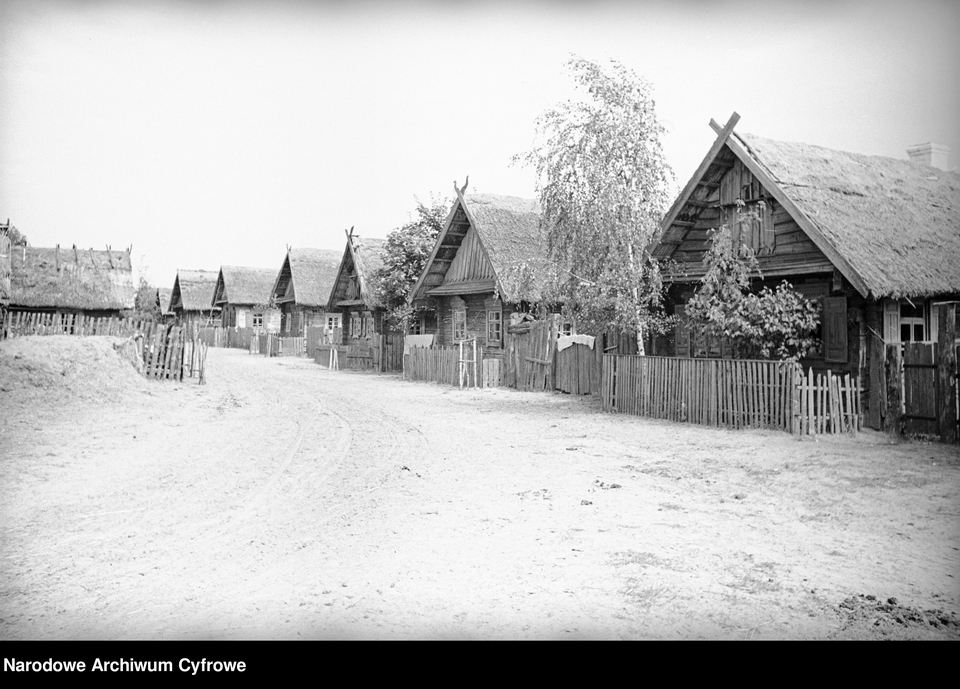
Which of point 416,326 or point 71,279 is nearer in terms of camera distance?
point 416,326

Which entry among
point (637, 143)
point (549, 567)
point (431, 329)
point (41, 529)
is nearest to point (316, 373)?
point (431, 329)

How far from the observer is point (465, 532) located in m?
5.98

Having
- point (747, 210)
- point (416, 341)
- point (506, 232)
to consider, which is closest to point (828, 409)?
point (747, 210)

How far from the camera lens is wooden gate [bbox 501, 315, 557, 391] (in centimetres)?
1983

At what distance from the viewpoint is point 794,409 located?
1128 centimetres

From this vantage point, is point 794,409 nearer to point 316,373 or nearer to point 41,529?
point 41,529

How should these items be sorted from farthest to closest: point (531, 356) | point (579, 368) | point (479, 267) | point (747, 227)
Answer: point (479, 267) → point (531, 356) → point (579, 368) → point (747, 227)

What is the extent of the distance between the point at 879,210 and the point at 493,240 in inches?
485

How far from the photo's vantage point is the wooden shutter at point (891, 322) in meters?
12.5

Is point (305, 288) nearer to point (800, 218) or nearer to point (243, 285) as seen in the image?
point (243, 285)

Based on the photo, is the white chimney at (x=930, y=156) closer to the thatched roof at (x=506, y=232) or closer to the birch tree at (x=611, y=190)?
the birch tree at (x=611, y=190)

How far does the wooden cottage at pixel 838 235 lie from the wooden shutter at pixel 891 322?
0.06 feet

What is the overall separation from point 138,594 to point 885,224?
44.8 feet

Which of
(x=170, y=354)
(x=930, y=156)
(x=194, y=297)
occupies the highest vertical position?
(x=194, y=297)
